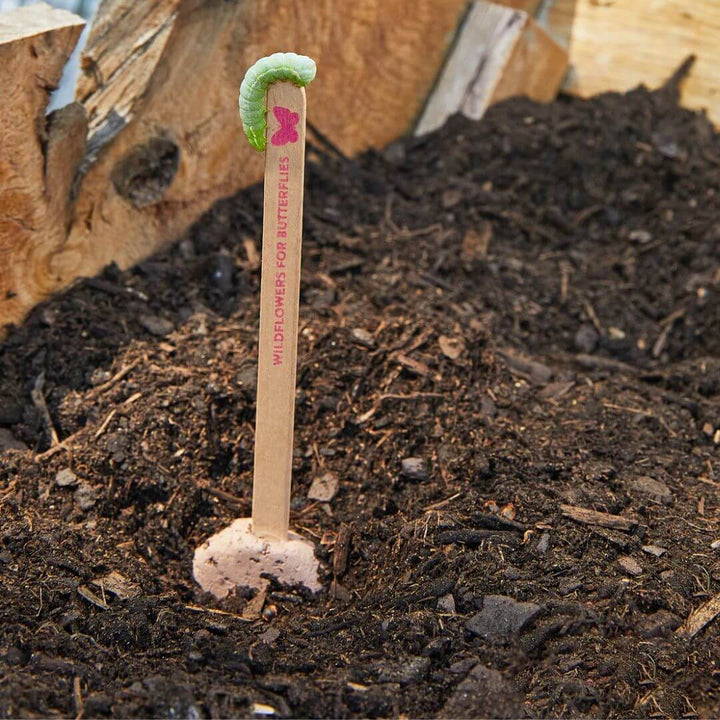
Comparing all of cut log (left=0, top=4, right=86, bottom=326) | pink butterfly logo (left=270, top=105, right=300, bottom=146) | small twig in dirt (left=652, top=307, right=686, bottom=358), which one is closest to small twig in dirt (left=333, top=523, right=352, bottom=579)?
pink butterfly logo (left=270, top=105, right=300, bottom=146)

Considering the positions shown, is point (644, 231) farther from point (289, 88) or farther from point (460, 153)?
point (289, 88)

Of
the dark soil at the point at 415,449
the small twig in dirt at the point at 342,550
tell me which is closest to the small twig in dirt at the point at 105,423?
the dark soil at the point at 415,449

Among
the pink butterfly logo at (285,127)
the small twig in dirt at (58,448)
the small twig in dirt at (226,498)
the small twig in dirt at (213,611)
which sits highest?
the pink butterfly logo at (285,127)

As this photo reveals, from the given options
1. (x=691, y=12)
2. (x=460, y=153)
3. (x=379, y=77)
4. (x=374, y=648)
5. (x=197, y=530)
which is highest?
(x=691, y=12)

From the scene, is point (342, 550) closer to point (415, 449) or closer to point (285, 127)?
point (415, 449)

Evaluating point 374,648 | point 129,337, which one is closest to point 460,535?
point 374,648

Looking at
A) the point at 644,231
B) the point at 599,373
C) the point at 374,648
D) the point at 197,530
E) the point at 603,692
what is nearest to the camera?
the point at 603,692

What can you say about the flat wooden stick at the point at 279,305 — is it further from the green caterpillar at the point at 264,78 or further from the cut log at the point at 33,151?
the cut log at the point at 33,151
